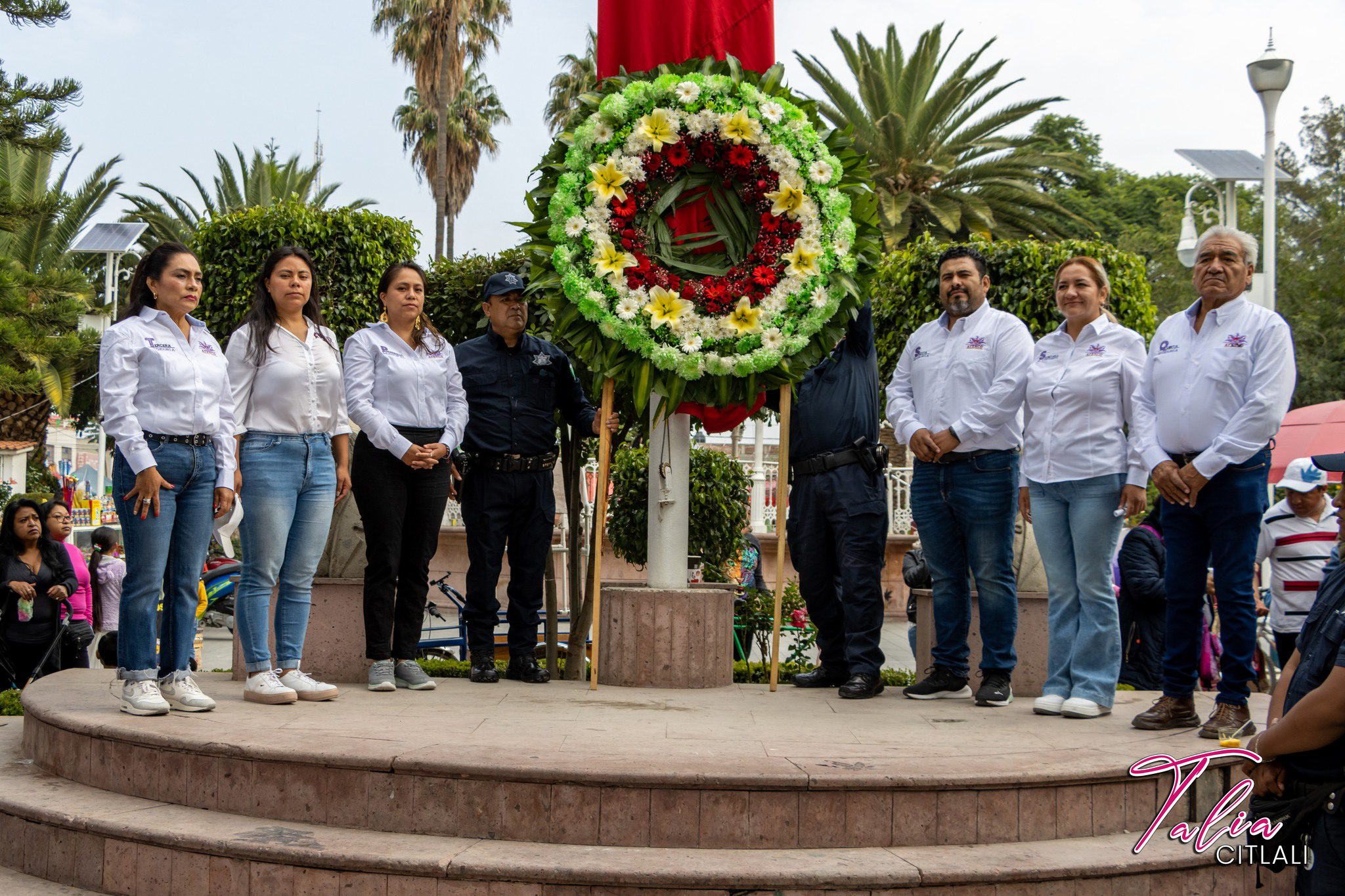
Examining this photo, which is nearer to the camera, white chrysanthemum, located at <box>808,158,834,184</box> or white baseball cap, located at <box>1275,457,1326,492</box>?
white chrysanthemum, located at <box>808,158,834,184</box>

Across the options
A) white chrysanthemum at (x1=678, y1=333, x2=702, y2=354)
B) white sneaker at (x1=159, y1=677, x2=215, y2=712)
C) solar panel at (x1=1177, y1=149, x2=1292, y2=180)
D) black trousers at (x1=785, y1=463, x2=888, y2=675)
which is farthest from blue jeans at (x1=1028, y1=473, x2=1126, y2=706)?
solar panel at (x1=1177, y1=149, x2=1292, y2=180)

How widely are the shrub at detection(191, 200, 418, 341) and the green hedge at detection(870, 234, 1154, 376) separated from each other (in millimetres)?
4572

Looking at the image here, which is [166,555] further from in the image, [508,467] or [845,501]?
[845,501]

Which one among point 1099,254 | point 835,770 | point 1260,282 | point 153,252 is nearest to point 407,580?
point 153,252

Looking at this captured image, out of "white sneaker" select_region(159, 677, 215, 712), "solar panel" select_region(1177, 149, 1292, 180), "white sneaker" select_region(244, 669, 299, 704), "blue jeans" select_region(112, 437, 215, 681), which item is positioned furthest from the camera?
"solar panel" select_region(1177, 149, 1292, 180)

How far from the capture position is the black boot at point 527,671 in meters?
6.33

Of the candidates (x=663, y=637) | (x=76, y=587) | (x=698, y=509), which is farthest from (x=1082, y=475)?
(x=76, y=587)

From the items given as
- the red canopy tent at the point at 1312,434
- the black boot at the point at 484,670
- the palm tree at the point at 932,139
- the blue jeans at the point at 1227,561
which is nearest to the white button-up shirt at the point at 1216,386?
the blue jeans at the point at 1227,561

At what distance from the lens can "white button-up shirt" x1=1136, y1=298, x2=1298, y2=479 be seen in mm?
4742

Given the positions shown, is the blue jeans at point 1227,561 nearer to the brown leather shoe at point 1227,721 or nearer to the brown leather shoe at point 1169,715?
the brown leather shoe at point 1227,721

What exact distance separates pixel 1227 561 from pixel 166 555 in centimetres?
433

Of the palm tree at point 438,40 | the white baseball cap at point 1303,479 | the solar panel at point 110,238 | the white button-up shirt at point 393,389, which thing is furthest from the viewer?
the palm tree at point 438,40

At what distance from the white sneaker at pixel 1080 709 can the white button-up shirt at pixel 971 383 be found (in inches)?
47.4

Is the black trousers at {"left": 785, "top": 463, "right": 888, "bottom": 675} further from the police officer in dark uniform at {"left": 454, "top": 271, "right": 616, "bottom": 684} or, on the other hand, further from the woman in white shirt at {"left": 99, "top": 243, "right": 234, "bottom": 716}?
the woman in white shirt at {"left": 99, "top": 243, "right": 234, "bottom": 716}
